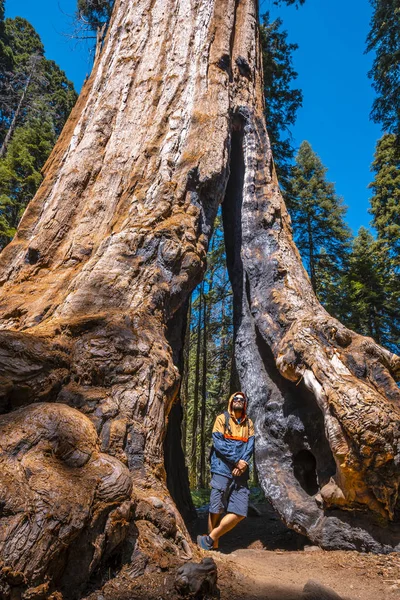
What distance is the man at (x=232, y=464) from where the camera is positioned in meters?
4.38

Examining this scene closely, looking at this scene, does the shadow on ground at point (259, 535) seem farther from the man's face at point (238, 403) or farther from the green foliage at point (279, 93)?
the green foliage at point (279, 93)

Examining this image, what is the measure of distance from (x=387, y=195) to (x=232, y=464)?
18581 millimetres

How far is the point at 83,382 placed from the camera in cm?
292

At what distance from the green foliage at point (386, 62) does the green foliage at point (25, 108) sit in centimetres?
1128

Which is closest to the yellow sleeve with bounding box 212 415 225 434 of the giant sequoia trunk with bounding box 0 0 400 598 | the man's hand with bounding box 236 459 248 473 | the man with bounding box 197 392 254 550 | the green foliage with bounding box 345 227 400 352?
the man with bounding box 197 392 254 550

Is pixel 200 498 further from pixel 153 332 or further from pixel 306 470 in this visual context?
pixel 153 332

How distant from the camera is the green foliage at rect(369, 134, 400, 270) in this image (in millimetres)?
17859

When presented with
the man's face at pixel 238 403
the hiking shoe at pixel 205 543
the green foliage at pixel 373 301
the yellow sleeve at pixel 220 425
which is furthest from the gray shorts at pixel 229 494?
the green foliage at pixel 373 301

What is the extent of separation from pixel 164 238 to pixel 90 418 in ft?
7.55

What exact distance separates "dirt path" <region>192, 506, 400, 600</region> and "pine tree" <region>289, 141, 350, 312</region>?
12.9 m

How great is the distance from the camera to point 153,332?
3.50 meters

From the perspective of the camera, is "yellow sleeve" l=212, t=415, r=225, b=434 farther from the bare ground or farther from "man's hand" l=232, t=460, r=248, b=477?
the bare ground

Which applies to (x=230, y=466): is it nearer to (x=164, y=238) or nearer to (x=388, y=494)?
(x=388, y=494)

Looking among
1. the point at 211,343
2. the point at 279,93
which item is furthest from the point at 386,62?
the point at 211,343
